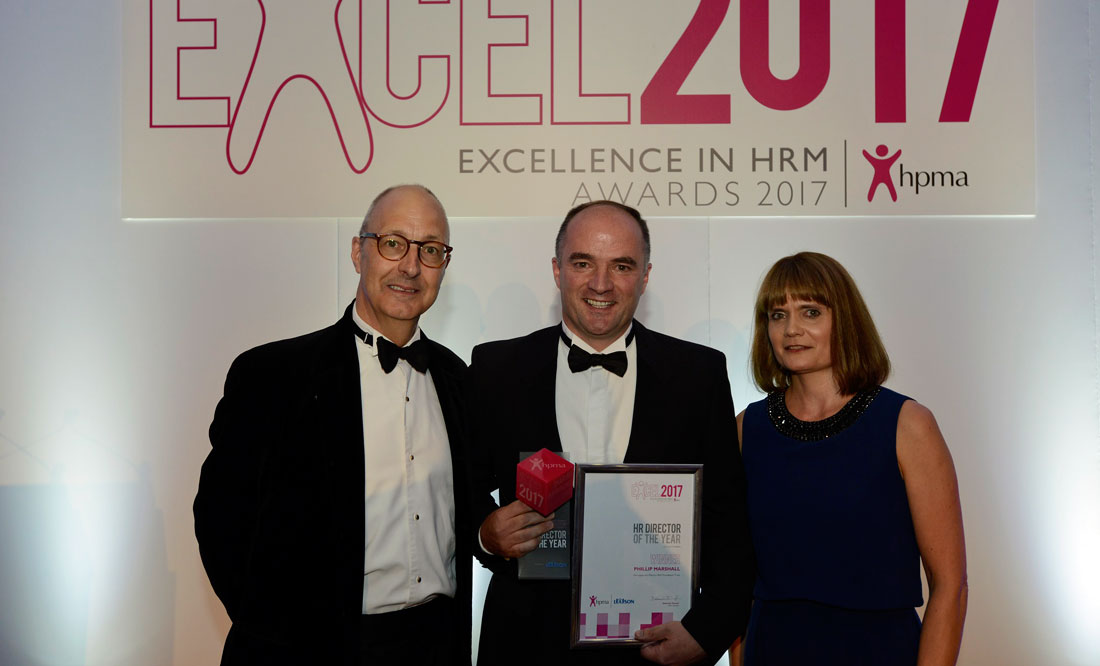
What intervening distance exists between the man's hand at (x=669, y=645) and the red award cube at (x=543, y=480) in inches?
19.2

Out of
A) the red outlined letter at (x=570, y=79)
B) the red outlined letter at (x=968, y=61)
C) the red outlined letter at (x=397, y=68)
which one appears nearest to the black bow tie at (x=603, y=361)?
the red outlined letter at (x=570, y=79)

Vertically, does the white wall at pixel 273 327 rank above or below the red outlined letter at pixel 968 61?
below

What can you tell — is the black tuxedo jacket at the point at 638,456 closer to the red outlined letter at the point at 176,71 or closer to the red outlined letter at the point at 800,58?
the red outlined letter at the point at 800,58

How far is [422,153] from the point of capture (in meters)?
4.02

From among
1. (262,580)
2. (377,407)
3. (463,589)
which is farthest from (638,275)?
(262,580)

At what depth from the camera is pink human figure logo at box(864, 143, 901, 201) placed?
396cm

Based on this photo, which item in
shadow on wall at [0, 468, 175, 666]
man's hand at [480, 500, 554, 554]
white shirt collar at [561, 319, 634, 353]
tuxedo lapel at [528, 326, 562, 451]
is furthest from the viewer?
shadow on wall at [0, 468, 175, 666]

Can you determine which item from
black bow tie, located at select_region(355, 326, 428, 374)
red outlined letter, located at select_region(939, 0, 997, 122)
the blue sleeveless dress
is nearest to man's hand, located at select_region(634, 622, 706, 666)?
the blue sleeveless dress

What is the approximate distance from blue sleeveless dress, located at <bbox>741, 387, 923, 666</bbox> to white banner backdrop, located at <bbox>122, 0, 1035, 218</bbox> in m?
1.71

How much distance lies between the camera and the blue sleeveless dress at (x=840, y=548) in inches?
97.3

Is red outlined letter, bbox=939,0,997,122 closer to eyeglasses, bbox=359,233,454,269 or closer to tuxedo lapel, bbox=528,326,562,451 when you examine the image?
tuxedo lapel, bbox=528,326,562,451

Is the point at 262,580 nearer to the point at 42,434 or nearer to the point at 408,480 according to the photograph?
the point at 408,480

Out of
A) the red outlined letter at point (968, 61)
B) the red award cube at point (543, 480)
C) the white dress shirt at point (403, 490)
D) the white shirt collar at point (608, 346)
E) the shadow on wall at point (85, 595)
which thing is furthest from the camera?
the shadow on wall at point (85, 595)

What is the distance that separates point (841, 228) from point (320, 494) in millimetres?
2864
